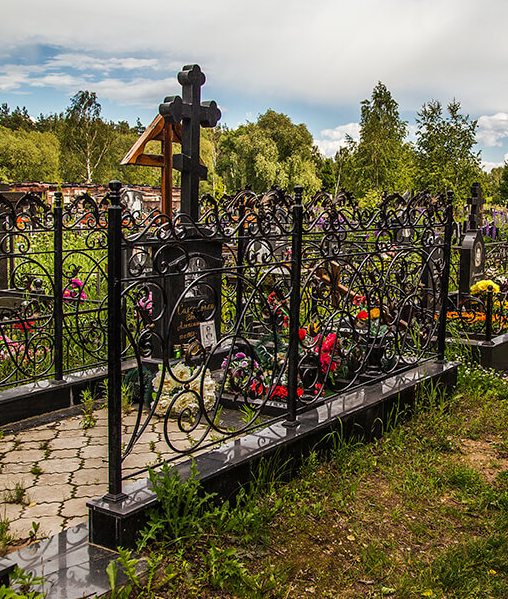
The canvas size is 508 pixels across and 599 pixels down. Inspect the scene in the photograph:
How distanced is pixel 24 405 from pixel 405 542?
2.81 metres

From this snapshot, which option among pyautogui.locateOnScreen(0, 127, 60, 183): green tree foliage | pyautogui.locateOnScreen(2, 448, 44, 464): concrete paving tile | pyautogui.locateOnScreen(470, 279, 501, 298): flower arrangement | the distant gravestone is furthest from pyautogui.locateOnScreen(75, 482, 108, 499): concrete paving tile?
pyautogui.locateOnScreen(0, 127, 60, 183): green tree foliage

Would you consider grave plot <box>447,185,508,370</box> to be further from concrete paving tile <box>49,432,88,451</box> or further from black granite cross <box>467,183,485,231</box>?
concrete paving tile <box>49,432,88,451</box>

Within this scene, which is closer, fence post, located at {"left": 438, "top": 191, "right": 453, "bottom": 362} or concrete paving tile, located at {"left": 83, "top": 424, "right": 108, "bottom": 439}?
concrete paving tile, located at {"left": 83, "top": 424, "right": 108, "bottom": 439}

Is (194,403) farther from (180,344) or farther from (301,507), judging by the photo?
(301,507)

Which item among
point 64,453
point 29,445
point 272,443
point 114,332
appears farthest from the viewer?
point 29,445

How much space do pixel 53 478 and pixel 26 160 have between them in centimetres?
5561

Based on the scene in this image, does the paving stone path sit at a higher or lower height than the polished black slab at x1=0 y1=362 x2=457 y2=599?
lower

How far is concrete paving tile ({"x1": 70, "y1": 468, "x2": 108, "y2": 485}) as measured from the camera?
374 centimetres

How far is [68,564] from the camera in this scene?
2568 millimetres

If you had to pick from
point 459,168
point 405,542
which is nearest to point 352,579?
point 405,542

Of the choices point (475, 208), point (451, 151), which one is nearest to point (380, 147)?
point (451, 151)

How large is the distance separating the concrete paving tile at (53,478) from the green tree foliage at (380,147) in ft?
88.1

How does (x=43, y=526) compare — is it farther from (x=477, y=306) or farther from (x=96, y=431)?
(x=477, y=306)

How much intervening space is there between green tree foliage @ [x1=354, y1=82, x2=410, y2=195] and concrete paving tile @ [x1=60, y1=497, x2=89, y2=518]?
2712cm
